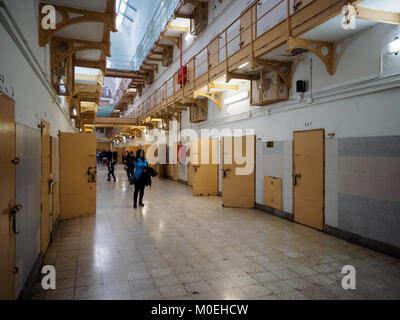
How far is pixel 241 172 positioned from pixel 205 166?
2.17 meters

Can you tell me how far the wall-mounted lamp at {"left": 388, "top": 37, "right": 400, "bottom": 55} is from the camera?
13.8 feet

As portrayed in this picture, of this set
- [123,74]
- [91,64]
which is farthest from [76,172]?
[123,74]

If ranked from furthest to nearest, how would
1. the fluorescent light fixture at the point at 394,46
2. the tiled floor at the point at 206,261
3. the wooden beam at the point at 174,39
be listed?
1. the wooden beam at the point at 174,39
2. the fluorescent light fixture at the point at 394,46
3. the tiled floor at the point at 206,261

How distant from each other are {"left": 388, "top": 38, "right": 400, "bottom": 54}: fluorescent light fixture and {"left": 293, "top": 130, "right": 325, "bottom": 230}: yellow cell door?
1804 mm

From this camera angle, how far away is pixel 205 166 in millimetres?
10039

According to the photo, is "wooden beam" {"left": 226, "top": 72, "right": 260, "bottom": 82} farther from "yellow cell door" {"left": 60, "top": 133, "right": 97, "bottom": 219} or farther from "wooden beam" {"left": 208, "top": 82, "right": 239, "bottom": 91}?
"yellow cell door" {"left": 60, "top": 133, "right": 97, "bottom": 219}

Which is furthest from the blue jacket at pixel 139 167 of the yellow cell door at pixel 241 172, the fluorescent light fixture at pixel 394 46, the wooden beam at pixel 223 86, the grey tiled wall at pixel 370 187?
the fluorescent light fixture at pixel 394 46

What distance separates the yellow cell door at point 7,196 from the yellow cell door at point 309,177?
5186 millimetres

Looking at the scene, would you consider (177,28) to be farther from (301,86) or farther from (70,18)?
(70,18)

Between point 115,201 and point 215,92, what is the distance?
514 cm

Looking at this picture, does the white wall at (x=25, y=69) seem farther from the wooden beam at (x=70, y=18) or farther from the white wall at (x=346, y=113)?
the white wall at (x=346, y=113)

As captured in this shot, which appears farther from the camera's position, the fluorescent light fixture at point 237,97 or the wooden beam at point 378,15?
the fluorescent light fixture at point 237,97

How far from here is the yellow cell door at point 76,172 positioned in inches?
262
